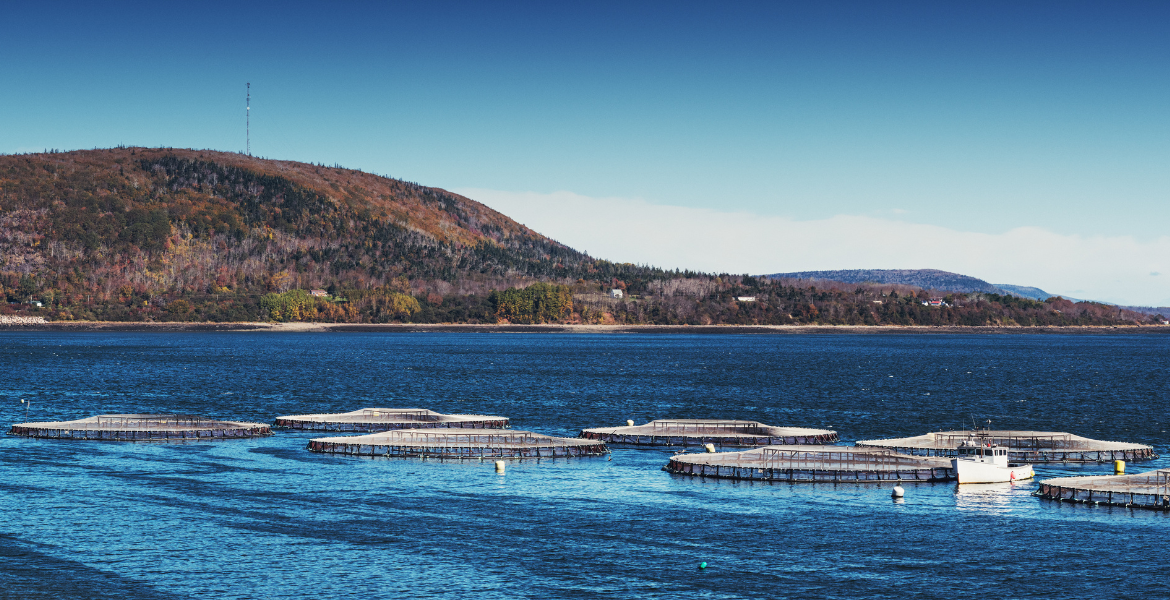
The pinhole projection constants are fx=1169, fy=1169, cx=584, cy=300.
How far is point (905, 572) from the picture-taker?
187 feet

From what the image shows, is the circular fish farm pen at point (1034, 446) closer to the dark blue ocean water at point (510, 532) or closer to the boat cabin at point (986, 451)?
the boat cabin at point (986, 451)

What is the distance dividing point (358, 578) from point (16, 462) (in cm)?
4738

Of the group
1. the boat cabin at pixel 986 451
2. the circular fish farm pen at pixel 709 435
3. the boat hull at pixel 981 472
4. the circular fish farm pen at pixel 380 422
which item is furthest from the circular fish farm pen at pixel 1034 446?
the circular fish farm pen at pixel 380 422

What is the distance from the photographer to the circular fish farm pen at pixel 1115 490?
73312mm

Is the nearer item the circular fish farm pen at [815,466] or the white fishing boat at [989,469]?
the white fishing boat at [989,469]

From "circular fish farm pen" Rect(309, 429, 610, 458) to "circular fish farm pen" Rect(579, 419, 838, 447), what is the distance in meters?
6.61

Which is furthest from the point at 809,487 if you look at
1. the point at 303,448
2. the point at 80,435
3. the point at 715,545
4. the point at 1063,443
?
the point at 80,435

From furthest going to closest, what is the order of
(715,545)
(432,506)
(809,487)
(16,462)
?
(16,462)
(809,487)
(432,506)
(715,545)

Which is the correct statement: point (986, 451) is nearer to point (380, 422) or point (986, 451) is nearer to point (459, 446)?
point (459, 446)

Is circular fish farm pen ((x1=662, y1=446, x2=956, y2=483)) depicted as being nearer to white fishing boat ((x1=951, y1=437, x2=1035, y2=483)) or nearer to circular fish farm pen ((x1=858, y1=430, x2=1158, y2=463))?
white fishing boat ((x1=951, y1=437, x2=1035, y2=483))

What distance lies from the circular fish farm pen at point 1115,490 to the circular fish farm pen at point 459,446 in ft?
119

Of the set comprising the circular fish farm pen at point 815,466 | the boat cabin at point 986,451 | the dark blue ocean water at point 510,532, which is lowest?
the dark blue ocean water at point 510,532

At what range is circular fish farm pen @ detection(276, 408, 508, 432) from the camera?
116 m

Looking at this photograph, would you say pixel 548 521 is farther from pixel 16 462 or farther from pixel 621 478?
pixel 16 462
